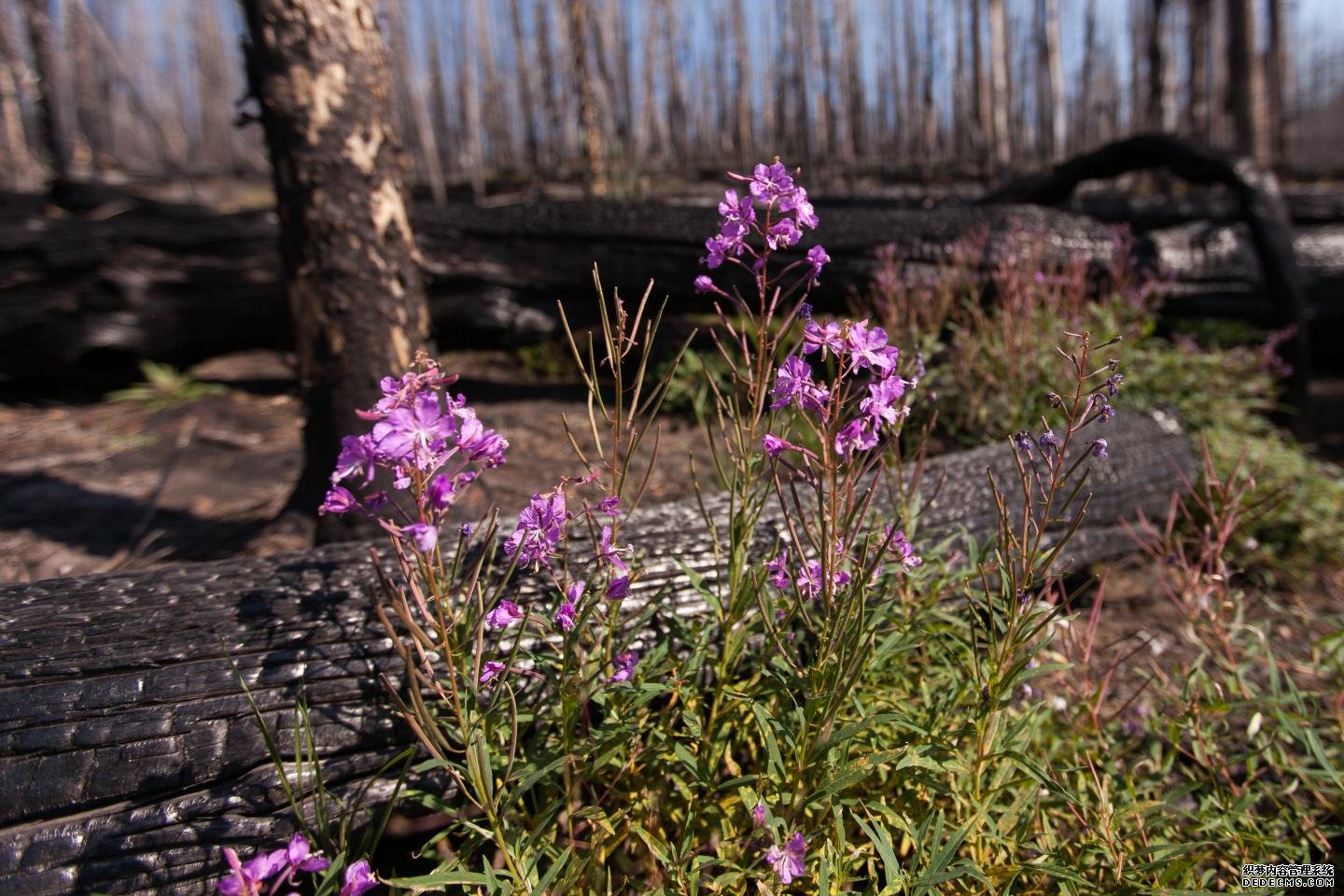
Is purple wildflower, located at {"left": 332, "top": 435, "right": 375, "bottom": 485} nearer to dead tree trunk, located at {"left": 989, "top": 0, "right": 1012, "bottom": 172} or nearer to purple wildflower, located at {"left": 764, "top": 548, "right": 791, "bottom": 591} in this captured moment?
purple wildflower, located at {"left": 764, "top": 548, "right": 791, "bottom": 591}

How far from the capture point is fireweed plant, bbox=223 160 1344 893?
4.21ft

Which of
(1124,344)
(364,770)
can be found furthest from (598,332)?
(364,770)

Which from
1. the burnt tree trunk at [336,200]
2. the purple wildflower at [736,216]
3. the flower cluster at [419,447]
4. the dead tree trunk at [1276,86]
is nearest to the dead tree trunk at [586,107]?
the burnt tree trunk at [336,200]

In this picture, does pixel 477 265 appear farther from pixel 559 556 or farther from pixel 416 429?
pixel 416 429

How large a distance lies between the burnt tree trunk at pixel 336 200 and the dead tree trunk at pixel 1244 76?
9.45 m

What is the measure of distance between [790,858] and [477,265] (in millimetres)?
4971

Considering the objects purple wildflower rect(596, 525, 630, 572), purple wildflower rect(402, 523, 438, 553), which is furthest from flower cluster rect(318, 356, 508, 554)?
purple wildflower rect(596, 525, 630, 572)

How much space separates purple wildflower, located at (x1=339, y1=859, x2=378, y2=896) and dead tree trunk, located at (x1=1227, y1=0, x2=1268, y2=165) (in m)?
10.7

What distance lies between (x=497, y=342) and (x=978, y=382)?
3523mm

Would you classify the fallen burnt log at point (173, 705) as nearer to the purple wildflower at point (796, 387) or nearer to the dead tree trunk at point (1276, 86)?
the purple wildflower at point (796, 387)

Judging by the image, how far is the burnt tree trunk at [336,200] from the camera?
2926mm

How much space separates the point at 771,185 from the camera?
140 cm

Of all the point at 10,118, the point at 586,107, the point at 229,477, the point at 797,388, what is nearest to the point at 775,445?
the point at 797,388

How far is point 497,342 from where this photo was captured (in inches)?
232
